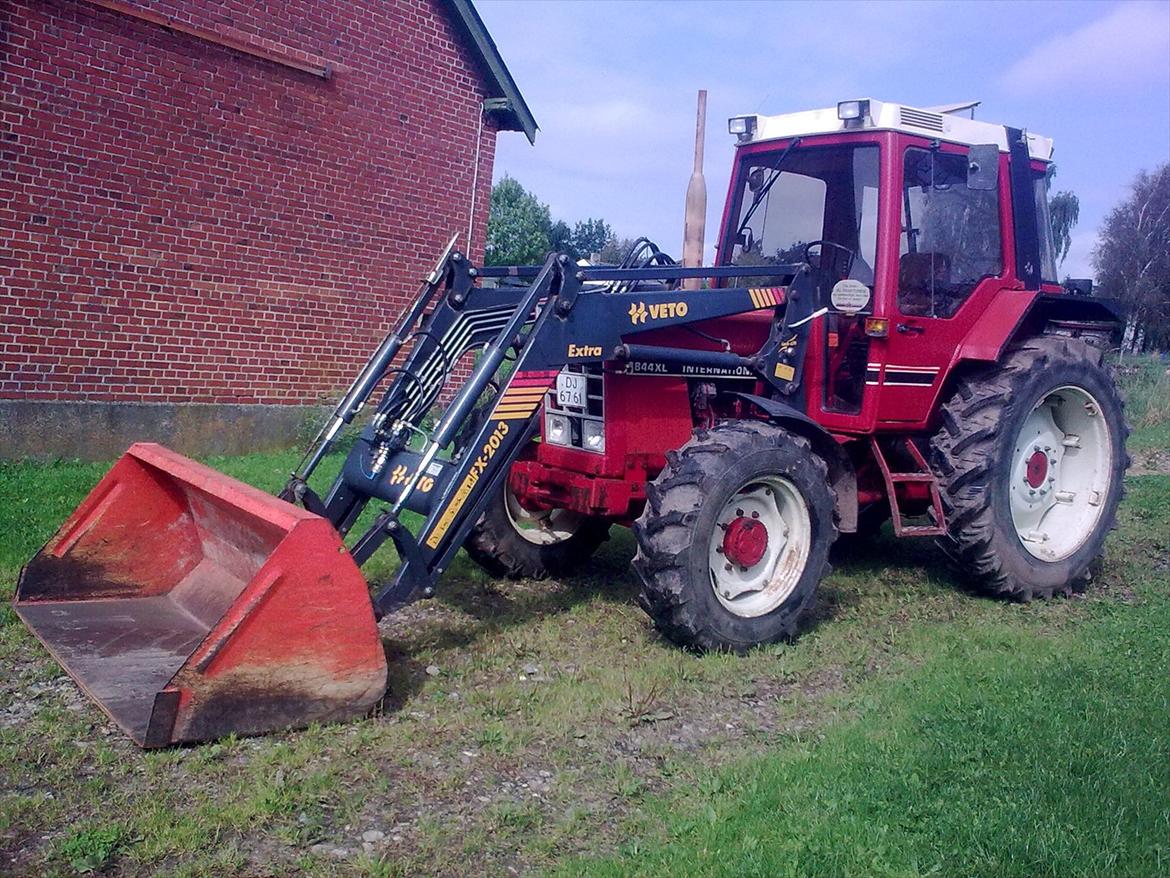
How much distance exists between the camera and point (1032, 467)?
7.07 metres

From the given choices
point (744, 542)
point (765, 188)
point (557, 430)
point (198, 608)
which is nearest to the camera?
point (198, 608)

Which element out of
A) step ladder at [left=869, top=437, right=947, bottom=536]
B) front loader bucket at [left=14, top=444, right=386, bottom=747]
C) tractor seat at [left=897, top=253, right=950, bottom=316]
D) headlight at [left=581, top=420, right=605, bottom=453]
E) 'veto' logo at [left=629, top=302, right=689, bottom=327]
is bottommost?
front loader bucket at [left=14, top=444, right=386, bottom=747]

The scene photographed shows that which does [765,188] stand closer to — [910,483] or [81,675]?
[910,483]

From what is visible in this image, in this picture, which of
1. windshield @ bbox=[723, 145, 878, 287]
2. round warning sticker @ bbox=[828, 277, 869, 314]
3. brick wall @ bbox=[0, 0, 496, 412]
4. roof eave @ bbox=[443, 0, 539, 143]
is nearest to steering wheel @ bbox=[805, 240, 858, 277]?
windshield @ bbox=[723, 145, 878, 287]

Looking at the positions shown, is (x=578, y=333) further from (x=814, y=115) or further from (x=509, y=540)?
(x=814, y=115)

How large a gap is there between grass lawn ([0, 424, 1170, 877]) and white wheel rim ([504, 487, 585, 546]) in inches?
26.7

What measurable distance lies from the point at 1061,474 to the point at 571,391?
356cm

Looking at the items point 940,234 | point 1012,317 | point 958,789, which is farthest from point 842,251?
point 958,789

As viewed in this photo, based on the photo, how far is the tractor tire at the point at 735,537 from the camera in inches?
203

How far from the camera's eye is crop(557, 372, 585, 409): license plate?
5.99 metres

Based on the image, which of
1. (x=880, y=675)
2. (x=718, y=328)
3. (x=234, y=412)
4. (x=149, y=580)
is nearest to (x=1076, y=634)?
(x=880, y=675)

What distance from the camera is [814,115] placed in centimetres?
650

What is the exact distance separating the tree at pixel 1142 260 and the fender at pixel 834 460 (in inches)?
1250

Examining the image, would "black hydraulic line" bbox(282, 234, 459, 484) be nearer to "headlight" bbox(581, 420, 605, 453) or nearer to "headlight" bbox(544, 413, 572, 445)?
"headlight" bbox(544, 413, 572, 445)
